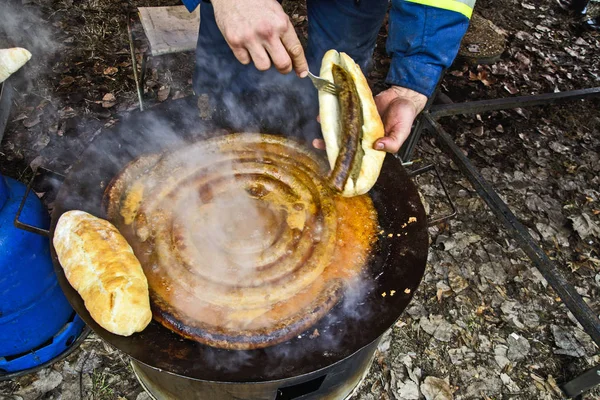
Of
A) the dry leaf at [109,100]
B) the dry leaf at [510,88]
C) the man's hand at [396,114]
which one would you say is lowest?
the dry leaf at [510,88]

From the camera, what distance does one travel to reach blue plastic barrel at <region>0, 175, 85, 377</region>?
273 centimetres

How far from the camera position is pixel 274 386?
2.27 meters

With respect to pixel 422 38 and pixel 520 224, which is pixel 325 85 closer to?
pixel 422 38

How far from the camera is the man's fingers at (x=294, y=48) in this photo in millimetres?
2258

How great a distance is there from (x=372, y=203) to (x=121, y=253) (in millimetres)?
1572

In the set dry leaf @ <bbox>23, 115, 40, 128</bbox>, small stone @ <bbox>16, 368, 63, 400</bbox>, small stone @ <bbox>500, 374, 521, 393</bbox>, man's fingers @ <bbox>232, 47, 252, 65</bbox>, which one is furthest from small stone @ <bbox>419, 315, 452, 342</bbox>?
dry leaf @ <bbox>23, 115, 40, 128</bbox>

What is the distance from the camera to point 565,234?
5.11 metres

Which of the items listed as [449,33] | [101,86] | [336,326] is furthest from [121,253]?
[101,86]

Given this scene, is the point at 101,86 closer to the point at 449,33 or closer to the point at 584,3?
the point at 449,33

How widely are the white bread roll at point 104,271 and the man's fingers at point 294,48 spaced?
1379 millimetres

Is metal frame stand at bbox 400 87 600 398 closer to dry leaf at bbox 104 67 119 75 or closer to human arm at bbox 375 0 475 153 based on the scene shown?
human arm at bbox 375 0 475 153

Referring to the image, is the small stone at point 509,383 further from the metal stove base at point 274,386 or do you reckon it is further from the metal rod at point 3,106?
the metal rod at point 3,106

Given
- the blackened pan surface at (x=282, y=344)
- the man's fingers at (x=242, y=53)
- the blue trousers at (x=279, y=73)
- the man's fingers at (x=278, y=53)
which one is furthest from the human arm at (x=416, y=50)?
the man's fingers at (x=242, y=53)

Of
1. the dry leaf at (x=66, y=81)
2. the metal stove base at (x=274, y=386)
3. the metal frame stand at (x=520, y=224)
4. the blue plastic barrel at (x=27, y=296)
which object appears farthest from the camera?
the dry leaf at (x=66, y=81)
